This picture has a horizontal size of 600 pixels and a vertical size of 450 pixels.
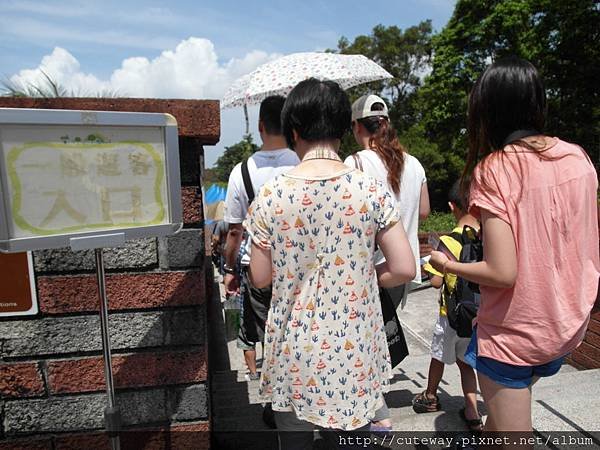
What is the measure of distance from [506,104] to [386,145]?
1.08 meters

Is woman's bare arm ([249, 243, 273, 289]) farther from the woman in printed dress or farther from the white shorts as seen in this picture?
the white shorts

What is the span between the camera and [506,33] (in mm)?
16938

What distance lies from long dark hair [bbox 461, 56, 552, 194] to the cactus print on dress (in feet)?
1.35

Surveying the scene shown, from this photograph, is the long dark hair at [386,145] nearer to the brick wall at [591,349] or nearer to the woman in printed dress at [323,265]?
the woman in printed dress at [323,265]

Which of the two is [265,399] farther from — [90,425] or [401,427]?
[401,427]

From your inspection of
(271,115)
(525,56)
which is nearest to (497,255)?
(271,115)

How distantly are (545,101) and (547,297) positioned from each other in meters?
0.66

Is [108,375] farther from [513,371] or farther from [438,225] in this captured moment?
[438,225]

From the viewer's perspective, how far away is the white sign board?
1.29m

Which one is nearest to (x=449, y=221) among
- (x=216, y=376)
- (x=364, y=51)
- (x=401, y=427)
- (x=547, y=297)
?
(x=216, y=376)

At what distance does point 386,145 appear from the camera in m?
2.61

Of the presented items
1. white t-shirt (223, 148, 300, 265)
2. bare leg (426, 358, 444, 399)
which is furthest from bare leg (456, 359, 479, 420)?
white t-shirt (223, 148, 300, 265)

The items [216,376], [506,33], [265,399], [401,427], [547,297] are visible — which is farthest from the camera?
[506,33]

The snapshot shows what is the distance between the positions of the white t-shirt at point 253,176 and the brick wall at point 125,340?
526mm
